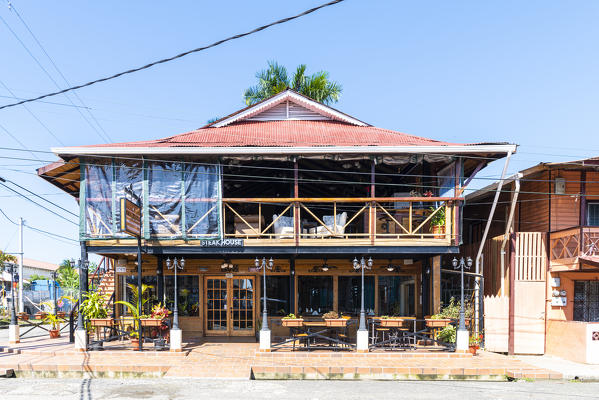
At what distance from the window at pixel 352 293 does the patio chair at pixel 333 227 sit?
259cm

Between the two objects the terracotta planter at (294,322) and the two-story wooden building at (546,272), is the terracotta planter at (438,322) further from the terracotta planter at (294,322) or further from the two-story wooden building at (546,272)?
the terracotta planter at (294,322)

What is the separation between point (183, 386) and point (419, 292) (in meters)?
8.26

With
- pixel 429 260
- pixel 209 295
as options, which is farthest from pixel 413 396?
pixel 209 295

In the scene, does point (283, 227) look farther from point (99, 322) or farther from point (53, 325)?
point (53, 325)

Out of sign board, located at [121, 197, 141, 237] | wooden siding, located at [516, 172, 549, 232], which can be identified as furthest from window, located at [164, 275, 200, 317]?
wooden siding, located at [516, 172, 549, 232]

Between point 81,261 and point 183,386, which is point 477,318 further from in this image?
point 81,261

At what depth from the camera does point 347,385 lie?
9.06 m

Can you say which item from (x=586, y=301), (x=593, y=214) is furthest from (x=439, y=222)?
(x=586, y=301)

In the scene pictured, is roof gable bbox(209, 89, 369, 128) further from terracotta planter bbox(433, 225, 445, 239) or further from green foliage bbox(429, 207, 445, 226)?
terracotta planter bbox(433, 225, 445, 239)

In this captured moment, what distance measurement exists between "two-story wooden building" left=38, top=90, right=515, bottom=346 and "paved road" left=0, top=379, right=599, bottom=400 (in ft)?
11.3

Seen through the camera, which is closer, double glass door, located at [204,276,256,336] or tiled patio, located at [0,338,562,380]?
tiled patio, located at [0,338,562,380]

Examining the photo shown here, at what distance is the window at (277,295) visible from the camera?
45.7 ft

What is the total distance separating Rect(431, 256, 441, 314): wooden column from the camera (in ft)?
41.2

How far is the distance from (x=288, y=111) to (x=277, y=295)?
6.97 m
